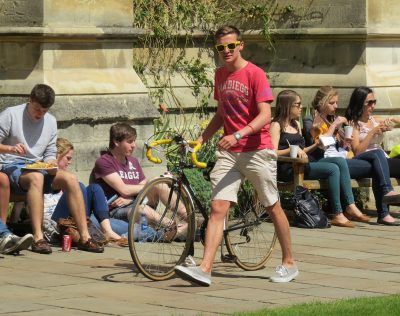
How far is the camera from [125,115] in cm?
1212

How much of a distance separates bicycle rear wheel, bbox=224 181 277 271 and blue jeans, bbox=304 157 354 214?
2574 millimetres

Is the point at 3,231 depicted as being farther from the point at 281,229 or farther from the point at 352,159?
the point at 352,159

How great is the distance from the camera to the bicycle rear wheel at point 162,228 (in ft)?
30.4

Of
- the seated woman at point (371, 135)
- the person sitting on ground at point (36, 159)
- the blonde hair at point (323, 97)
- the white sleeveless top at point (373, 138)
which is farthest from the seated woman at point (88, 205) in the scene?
the white sleeveless top at point (373, 138)

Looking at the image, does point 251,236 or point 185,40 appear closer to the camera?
point 251,236

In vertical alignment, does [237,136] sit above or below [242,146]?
above

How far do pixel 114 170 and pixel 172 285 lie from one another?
2372 millimetres

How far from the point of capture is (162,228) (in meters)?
9.53

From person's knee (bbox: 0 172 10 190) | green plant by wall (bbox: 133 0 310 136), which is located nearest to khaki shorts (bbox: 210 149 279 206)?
person's knee (bbox: 0 172 10 190)

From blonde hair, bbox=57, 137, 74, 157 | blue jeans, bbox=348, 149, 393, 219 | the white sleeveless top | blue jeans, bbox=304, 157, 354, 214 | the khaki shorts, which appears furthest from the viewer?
the white sleeveless top

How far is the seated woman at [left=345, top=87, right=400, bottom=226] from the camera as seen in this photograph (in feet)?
43.1

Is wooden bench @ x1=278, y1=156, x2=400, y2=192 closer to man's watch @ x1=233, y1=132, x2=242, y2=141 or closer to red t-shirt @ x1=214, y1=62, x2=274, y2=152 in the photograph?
red t-shirt @ x1=214, y1=62, x2=274, y2=152

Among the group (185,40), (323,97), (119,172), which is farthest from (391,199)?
(185,40)

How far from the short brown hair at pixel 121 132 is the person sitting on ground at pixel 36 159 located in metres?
0.60
